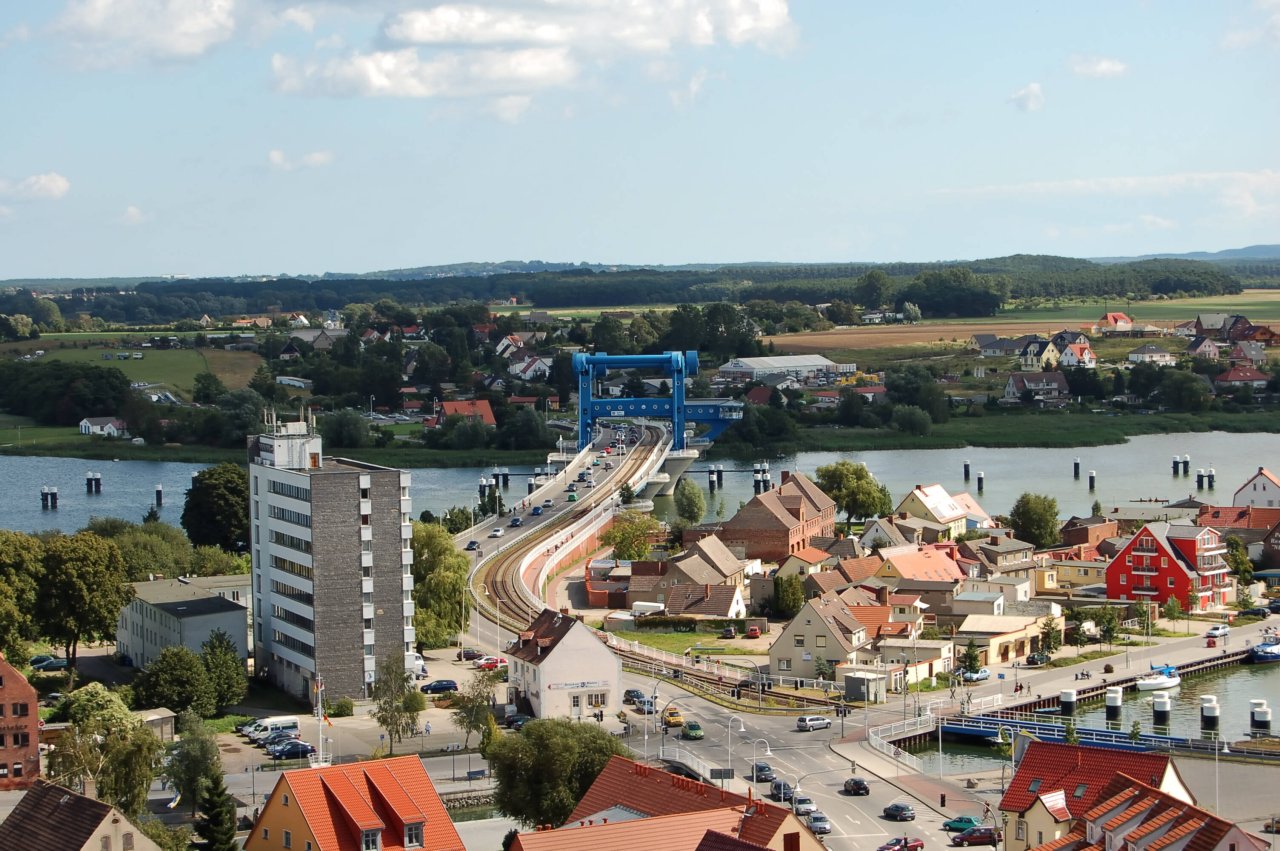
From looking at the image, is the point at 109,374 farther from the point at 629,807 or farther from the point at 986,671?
the point at 629,807

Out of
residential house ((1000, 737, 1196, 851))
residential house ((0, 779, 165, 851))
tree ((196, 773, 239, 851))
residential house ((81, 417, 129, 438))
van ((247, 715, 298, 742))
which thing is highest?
residential house ((0, 779, 165, 851))

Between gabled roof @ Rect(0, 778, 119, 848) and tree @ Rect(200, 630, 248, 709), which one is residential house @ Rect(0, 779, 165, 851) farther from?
tree @ Rect(200, 630, 248, 709)

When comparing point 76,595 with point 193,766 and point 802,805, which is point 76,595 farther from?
point 802,805

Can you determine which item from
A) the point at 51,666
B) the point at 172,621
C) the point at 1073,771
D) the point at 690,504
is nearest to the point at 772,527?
the point at 690,504

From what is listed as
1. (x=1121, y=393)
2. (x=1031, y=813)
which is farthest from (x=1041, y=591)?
(x=1121, y=393)

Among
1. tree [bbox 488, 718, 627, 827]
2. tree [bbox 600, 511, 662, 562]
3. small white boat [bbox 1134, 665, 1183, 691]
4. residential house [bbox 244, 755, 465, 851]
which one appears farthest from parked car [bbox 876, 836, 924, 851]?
tree [bbox 600, 511, 662, 562]

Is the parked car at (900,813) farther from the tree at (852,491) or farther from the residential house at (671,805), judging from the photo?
the tree at (852,491)
